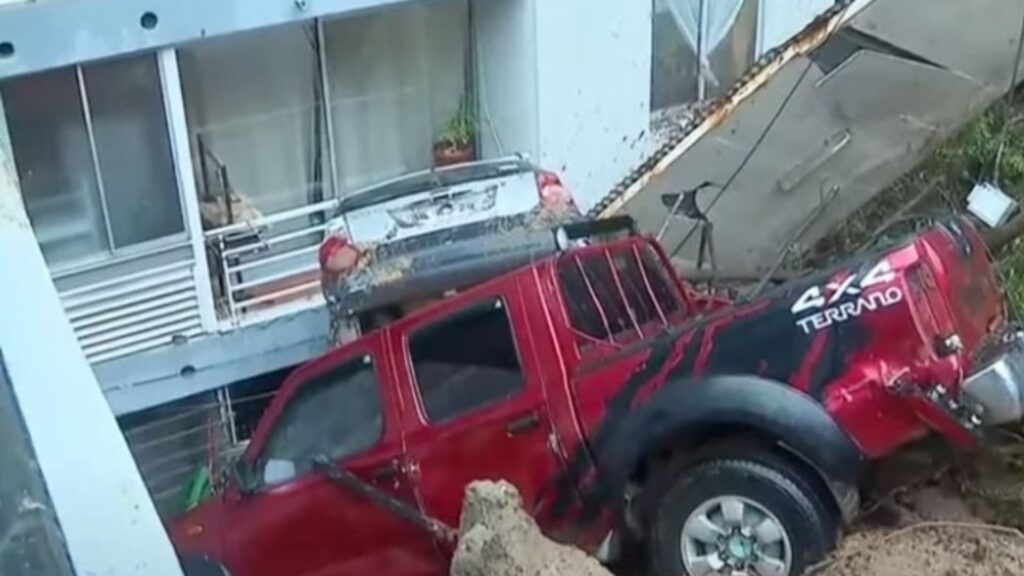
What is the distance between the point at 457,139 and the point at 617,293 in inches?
209

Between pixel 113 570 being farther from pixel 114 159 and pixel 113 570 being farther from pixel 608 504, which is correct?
pixel 114 159

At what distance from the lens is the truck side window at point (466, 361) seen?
662 centimetres

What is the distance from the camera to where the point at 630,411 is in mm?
6320

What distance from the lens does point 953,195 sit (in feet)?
29.6

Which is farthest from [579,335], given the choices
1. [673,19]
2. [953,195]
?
[673,19]

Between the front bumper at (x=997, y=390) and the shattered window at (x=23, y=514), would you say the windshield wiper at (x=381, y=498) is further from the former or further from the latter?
the shattered window at (x=23, y=514)

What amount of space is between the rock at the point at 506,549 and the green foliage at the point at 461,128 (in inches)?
308

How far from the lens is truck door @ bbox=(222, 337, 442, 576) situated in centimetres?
688

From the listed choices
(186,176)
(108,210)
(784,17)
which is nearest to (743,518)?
(186,176)

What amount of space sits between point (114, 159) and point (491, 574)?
714 centimetres

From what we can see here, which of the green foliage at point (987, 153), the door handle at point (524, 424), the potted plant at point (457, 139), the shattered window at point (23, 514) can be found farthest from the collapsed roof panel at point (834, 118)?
the shattered window at point (23, 514)

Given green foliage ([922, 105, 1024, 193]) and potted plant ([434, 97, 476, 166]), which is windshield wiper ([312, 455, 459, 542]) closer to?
green foliage ([922, 105, 1024, 193])

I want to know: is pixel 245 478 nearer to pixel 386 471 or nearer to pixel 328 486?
pixel 328 486

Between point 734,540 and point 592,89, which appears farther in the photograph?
point 592,89
